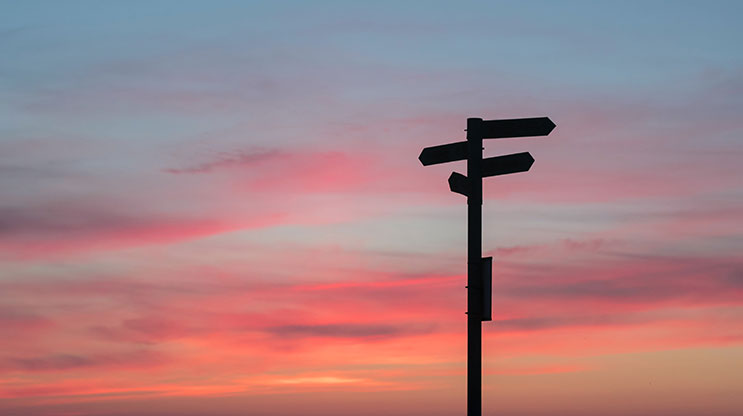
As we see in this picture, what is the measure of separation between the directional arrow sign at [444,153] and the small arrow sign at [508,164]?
45cm

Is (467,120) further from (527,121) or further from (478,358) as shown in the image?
(478,358)

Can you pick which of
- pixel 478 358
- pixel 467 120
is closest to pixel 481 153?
pixel 467 120

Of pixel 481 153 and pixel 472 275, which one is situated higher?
pixel 481 153

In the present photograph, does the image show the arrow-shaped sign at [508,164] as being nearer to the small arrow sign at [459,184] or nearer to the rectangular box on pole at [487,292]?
the small arrow sign at [459,184]

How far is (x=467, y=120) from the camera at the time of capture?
55.3 ft

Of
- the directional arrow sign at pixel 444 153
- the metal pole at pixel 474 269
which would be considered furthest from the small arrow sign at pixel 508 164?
the directional arrow sign at pixel 444 153

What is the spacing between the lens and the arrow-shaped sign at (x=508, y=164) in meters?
16.4

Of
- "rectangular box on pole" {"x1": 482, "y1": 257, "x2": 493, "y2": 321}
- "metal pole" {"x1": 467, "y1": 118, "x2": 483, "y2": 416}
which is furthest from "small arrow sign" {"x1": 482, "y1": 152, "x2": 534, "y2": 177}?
"rectangular box on pole" {"x1": 482, "y1": 257, "x2": 493, "y2": 321}

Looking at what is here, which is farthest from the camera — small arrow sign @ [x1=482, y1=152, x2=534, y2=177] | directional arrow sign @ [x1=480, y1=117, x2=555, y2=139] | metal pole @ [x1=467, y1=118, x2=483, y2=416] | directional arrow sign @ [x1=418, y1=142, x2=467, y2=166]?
directional arrow sign @ [x1=418, y1=142, x2=467, y2=166]

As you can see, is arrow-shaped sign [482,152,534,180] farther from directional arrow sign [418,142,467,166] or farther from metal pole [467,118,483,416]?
directional arrow sign [418,142,467,166]

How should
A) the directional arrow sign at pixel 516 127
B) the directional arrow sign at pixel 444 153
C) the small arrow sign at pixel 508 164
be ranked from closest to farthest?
1. the small arrow sign at pixel 508 164
2. the directional arrow sign at pixel 516 127
3. the directional arrow sign at pixel 444 153

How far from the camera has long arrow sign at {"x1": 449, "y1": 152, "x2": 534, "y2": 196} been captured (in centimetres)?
1642

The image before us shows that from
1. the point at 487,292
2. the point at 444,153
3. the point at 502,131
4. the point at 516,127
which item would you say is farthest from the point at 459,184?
the point at 487,292

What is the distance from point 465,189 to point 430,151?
1062mm
